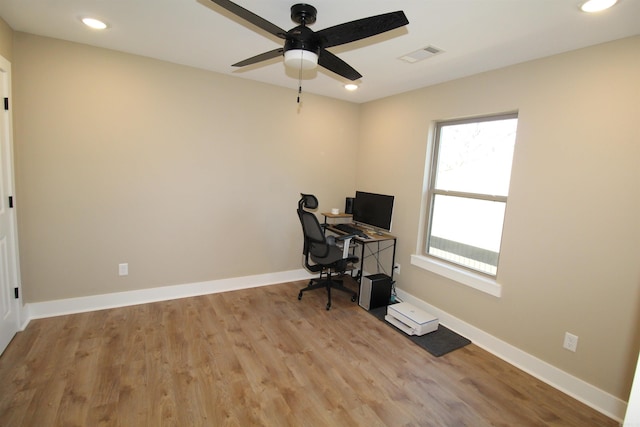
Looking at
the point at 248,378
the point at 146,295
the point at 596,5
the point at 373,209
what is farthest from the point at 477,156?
the point at 146,295

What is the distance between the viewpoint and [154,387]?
2.08 metres

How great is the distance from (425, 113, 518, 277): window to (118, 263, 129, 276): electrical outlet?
3.25 metres

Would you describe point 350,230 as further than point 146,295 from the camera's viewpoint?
Yes

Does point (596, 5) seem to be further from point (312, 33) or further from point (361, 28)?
point (312, 33)

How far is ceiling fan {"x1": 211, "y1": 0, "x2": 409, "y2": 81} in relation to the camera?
57.7 inches

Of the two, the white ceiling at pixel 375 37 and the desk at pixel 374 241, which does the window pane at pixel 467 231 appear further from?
the white ceiling at pixel 375 37

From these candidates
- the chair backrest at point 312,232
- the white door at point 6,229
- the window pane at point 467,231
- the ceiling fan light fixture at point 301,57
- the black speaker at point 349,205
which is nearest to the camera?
the ceiling fan light fixture at point 301,57

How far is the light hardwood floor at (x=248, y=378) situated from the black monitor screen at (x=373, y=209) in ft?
4.12

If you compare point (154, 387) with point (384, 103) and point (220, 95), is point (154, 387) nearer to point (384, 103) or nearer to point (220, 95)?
point (220, 95)

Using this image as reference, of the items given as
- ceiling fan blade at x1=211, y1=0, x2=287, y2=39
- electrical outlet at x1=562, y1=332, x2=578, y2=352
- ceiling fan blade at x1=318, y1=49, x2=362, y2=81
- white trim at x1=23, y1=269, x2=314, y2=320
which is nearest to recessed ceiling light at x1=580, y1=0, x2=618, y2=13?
ceiling fan blade at x1=318, y1=49, x2=362, y2=81

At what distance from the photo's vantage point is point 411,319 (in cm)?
296

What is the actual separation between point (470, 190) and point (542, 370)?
1.63 metres

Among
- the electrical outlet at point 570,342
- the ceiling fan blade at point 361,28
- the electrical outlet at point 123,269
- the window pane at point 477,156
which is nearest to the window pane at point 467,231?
the window pane at point 477,156

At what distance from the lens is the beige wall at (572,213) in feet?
6.60
